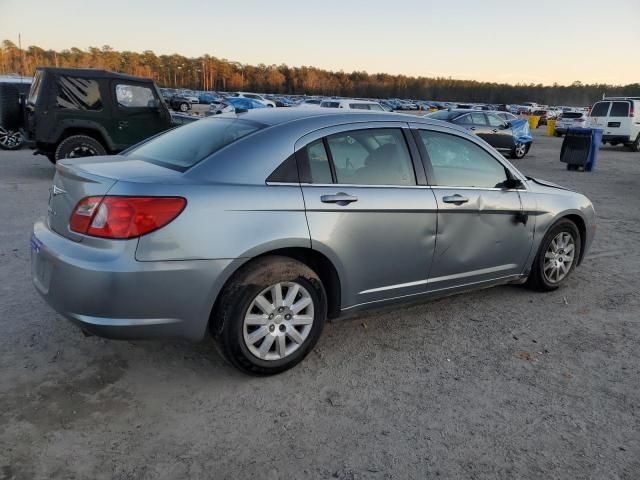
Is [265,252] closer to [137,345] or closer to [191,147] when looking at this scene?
[191,147]

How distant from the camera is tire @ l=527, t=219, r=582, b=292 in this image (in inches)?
185

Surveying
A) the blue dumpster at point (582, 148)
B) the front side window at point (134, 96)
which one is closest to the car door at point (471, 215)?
the front side window at point (134, 96)

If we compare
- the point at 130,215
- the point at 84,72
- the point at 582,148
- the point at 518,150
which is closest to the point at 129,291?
the point at 130,215

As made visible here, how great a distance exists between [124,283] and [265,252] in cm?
79

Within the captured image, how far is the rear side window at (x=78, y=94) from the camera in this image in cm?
943

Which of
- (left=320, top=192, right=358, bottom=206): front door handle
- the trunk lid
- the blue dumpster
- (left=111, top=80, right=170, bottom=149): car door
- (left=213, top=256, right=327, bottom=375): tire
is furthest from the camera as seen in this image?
the blue dumpster

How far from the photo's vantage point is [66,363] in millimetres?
3285

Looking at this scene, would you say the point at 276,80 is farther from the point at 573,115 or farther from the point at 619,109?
the point at 619,109

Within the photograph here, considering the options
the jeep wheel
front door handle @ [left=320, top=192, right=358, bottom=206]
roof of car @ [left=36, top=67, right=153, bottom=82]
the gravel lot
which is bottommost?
the jeep wheel

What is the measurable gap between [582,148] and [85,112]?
1327 centimetres

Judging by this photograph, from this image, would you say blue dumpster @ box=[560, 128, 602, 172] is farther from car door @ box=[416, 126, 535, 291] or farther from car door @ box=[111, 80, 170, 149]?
car door @ box=[416, 126, 535, 291]

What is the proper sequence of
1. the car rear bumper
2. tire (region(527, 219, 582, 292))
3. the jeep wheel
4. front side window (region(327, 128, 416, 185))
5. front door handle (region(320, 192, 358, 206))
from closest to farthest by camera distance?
the car rear bumper
front door handle (region(320, 192, 358, 206))
front side window (region(327, 128, 416, 185))
tire (region(527, 219, 582, 292))
the jeep wheel

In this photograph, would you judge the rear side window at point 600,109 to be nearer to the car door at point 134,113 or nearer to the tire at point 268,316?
the car door at point 134,113

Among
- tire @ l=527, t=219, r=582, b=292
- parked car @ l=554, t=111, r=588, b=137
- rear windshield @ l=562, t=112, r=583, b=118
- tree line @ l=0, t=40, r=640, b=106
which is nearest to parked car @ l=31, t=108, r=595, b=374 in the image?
tire @ l=527, t=219, r=582, b=292
